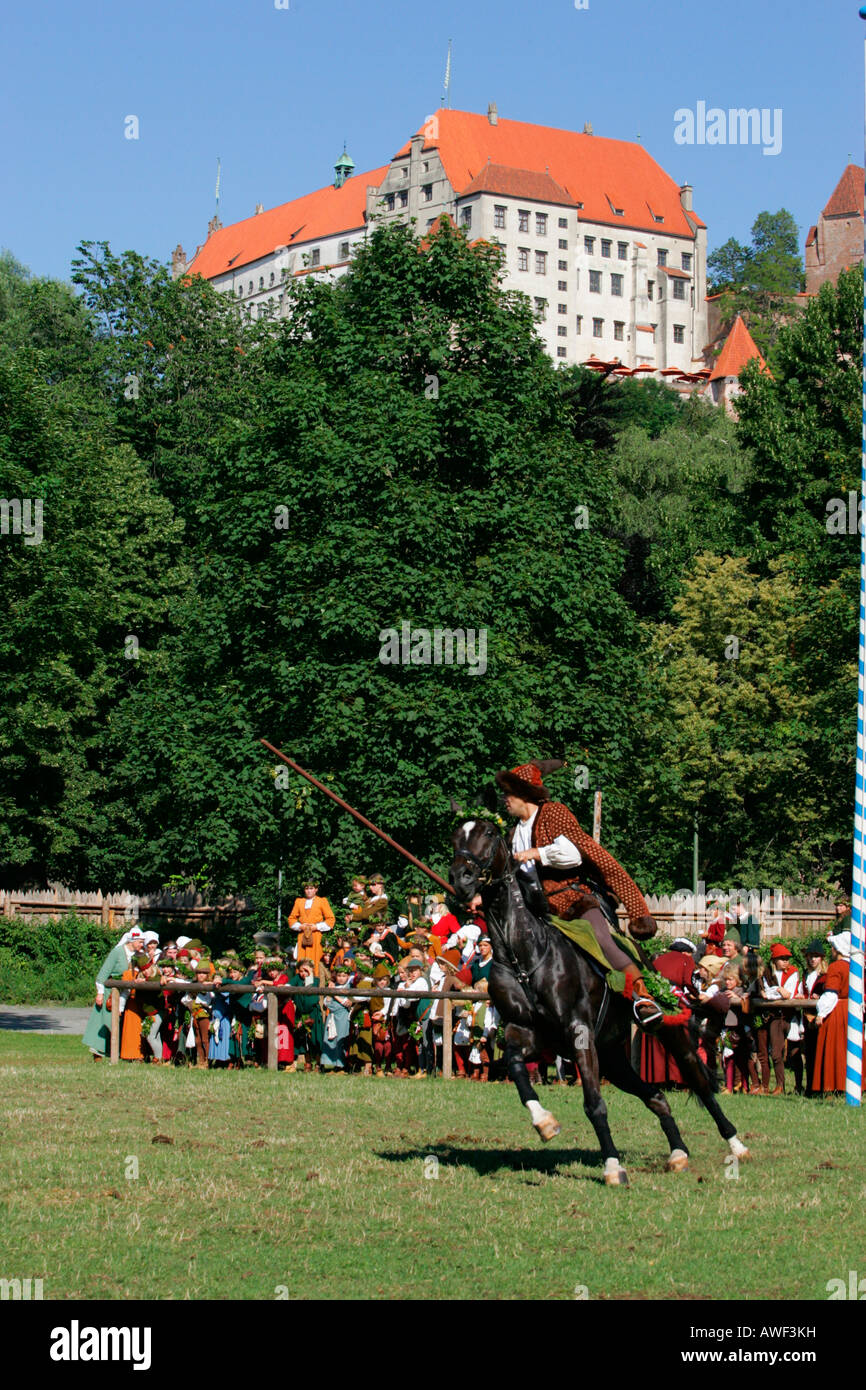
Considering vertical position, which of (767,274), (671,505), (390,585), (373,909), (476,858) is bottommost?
(373,909)

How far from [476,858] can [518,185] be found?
493ft

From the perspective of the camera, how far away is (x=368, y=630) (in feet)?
109

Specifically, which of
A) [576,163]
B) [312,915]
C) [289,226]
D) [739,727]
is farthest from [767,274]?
[312,915]

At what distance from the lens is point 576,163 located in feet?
553

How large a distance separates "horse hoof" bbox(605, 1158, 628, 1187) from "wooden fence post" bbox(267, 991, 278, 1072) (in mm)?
11024

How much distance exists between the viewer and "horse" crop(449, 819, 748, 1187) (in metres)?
12.0

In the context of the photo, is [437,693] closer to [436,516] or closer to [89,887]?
[436,516]

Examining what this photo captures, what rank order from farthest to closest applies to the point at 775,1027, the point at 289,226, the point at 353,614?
the point at 289,226
the point at 353,614
the point at 775,1027

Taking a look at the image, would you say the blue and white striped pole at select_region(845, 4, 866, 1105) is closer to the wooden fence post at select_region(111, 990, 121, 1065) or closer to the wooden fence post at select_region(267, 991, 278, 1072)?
the wooden fence post at select_region(267, 991, 278, 1072)

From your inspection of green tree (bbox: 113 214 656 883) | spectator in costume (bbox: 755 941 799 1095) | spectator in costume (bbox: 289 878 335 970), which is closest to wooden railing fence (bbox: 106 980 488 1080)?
spectator in costume (bbox: 289 878 335 970)

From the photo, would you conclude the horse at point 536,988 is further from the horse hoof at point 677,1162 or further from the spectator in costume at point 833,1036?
the spectator in costume at point 833,1036

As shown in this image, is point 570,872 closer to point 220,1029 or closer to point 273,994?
point 273,994
